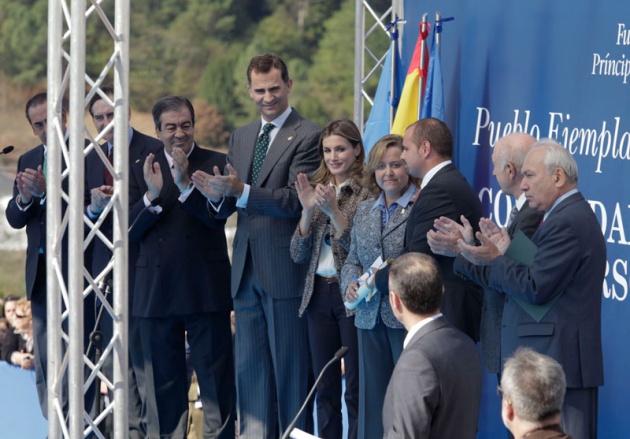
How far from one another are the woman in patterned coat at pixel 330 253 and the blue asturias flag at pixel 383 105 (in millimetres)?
1490

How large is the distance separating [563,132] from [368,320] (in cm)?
137

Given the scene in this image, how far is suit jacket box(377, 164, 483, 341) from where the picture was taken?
16.4 ft

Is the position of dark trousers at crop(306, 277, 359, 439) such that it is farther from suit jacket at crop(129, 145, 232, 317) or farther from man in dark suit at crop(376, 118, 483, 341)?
suit jacket at crop(129, 145, 232, 317)

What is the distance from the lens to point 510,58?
6066 millimetres

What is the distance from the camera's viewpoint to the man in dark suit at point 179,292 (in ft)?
20.1

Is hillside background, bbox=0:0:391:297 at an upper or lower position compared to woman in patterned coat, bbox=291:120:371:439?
upper

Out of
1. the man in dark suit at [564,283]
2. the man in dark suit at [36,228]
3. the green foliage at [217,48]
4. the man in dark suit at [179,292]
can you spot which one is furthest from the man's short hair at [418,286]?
the green foliage at [217,48]

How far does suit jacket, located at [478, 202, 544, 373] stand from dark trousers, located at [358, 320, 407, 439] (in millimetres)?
466

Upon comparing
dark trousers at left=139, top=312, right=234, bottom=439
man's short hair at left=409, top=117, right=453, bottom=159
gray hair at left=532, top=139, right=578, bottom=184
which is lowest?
dark trousers at left=139, top=312, right=234, bottom=439

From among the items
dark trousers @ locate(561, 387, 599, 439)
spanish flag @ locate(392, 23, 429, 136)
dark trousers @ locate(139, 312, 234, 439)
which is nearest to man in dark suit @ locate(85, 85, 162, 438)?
dark trousers @ locate(139, 312, 234, 439)

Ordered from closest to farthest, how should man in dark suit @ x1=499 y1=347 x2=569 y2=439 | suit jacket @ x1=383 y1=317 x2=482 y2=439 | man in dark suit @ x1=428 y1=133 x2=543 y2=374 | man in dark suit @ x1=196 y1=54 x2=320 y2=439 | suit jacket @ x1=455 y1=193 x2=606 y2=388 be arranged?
man in dark suit @ x1=499 y1=347 x2=569 y2=439 → suit jacket @ x1=383 y1=317 x2=482 y2=439 → suit jacket @ x1=455 y1=193 x2=606 y2=388 → man in dark suit @ x1=428 y1=133 x2=543 y2=374 → man in dark suit @ x1=196 y1=54 x2=320 y2=439

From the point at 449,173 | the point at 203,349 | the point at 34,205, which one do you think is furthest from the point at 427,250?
the point at 34,205

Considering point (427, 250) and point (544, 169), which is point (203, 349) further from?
point (544, 169)

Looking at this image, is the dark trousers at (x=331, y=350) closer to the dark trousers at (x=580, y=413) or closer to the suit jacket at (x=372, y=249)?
the suit jacket at (x=372, y=249)
